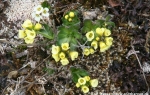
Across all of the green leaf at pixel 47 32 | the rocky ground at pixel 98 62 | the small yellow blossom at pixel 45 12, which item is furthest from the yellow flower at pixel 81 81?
the small yellow blossom at pixel 45 12

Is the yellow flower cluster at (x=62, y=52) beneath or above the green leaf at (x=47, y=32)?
beneath

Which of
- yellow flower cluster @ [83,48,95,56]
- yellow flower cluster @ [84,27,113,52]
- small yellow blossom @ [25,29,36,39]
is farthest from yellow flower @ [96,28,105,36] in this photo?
small yellow blossom @ [25,29,36,39]

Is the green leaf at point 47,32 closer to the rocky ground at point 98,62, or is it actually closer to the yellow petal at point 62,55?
the rocky ground at point 98,62

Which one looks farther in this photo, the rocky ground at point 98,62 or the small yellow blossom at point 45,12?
the rocky ground at point 98,62

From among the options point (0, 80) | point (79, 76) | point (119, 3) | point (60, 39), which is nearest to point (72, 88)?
point (79, 76)

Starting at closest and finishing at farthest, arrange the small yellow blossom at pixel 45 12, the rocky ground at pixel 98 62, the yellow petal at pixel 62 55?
the yellow petal at pixel 62 55 < the small yellow blossom at pixel 45 12 < the rocky ground at pixel 98 62

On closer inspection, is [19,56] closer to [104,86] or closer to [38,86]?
[38,86]

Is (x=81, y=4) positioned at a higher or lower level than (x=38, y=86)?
higher

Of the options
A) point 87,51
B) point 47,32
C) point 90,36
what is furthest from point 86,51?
point 47,32

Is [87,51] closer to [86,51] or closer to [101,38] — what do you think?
[86,51]
